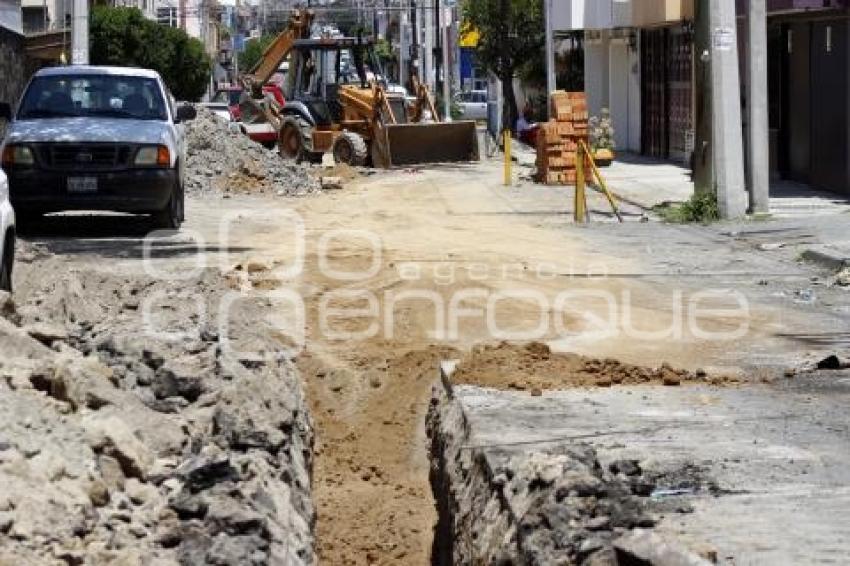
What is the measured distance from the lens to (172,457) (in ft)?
27.2

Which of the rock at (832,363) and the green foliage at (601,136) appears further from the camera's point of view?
the green foliage at (601,136)

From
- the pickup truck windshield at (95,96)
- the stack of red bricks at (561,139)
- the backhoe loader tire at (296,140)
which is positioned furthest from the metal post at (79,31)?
the pickup truck windshield at (95,96)

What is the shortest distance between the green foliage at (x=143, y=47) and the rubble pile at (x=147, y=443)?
168 ft

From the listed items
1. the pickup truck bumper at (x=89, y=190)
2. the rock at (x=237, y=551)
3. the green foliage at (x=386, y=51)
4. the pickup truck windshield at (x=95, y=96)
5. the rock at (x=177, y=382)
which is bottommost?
the rock at (x=237, y=551)

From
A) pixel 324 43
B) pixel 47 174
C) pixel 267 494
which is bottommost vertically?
pixel 267 494

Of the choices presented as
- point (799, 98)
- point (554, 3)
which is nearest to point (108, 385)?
point (799, 98)

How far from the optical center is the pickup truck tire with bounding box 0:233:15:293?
41.2 ft

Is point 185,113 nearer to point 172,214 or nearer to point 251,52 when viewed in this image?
point 172,214

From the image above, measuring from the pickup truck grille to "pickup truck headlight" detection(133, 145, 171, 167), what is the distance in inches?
5.1

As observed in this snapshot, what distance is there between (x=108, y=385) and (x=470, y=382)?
93.7 inches

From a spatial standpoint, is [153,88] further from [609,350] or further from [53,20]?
[53,20]

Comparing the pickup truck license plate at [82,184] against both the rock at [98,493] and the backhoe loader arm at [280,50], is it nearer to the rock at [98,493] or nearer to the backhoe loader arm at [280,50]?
the rock at [98,493]

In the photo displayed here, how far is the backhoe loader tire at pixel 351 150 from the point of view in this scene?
3628 centimetres

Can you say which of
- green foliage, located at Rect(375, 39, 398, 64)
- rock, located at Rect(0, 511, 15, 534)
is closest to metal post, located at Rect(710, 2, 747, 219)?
rock, located at Rect(0, 511, 15, 534)
